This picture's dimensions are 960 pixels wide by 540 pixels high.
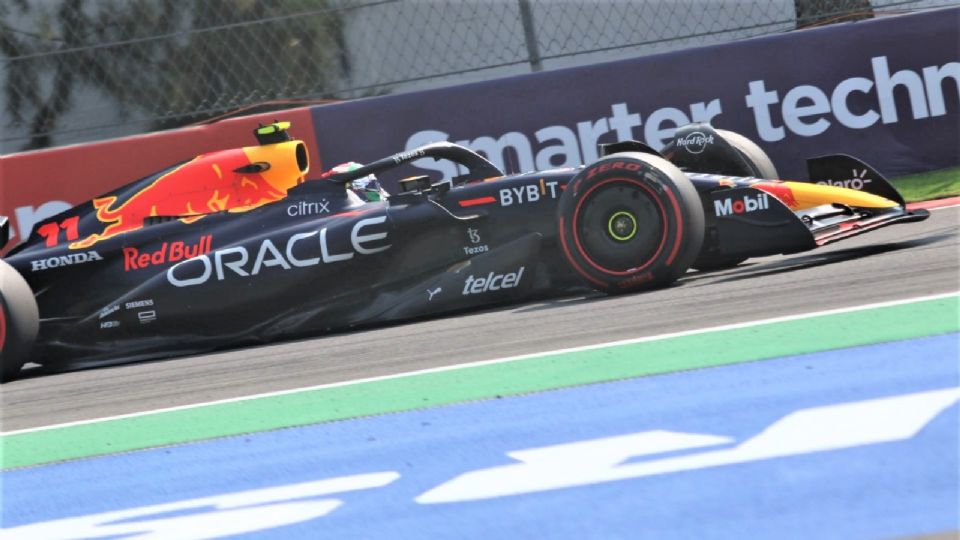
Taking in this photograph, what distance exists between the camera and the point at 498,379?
16.6 ft

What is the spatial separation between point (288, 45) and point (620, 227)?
4.50m

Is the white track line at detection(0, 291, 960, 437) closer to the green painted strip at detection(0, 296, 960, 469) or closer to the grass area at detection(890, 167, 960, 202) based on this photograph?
the green painted strip at detection(0, 296, 960, 469)

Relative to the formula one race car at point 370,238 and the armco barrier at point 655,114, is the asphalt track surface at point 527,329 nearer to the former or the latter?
the formula one race car at point 370,238

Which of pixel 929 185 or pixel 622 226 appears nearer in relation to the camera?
pixel 622 226

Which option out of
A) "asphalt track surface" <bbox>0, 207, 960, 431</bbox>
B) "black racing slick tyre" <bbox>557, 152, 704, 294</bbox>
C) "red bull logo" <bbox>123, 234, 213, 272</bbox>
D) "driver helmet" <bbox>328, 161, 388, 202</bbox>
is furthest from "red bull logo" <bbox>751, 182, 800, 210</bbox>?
"red bull logo" <bbox>123, 234, 213, 272</bbox>

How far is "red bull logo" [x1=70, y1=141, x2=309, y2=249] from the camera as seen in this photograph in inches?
296

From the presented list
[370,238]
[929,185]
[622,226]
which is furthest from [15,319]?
[929,185]

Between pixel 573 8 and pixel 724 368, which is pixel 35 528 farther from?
pixel 573 8

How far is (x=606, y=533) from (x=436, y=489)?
0.73 metres

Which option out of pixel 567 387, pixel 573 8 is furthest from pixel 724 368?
pixel 573 8

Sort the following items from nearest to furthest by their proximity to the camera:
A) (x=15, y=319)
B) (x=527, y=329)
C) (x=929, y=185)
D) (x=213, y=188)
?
(x=527, y=329), (x=15, y=319), (x=213, y=188), (x=929, y=185)

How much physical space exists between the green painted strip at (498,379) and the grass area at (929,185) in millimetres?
4380

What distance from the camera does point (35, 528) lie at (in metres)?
4.04

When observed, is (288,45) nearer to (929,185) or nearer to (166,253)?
(166,253)
